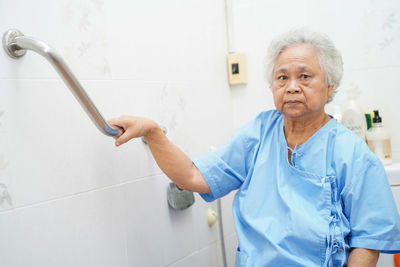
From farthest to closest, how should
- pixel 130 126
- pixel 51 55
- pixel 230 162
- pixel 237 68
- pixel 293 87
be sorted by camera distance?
1. pixel 237 68
2. pixel 230 162
3. pixel 293 87
4. pixel 130 126
5. pixel 51 55

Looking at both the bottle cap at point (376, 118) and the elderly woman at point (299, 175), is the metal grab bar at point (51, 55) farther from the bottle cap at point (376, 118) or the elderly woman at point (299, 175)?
the bottle cap at point (376, 118)

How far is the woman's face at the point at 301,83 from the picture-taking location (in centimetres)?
103

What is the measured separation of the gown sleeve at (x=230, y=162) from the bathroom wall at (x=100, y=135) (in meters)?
0.16

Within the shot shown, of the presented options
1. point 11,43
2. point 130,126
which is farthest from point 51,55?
point 130,126

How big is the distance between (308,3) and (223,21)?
335mm

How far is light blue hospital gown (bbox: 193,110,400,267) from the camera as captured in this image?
95cm

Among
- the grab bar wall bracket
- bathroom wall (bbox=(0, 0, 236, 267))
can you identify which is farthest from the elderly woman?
the grab bar wall bracket

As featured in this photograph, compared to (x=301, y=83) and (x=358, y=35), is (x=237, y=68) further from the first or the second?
(x=301, y=83)

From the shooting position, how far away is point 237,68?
157cm

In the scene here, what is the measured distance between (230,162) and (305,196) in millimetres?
235

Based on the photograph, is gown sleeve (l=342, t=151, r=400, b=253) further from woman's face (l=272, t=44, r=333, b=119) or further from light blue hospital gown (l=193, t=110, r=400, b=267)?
woman's face (l=272, t=44, r=333, b=119)

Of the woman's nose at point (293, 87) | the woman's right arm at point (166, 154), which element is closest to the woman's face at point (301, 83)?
the woman's nose at point (293, 87)

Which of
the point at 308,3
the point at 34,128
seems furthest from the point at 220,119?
the point at 34,128

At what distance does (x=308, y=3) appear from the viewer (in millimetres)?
1468
